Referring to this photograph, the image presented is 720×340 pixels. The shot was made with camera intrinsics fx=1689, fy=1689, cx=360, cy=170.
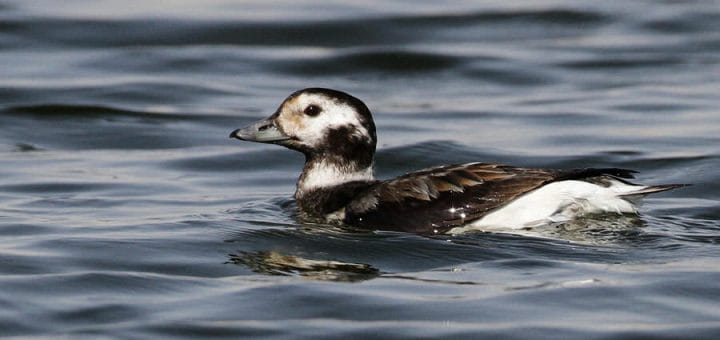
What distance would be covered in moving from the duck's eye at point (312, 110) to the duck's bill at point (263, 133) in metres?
0.20

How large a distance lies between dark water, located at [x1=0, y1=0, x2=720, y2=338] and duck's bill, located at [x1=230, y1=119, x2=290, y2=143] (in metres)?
0.45

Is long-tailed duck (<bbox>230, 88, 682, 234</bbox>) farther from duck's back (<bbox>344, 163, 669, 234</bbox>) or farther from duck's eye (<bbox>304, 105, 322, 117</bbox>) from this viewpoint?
duck's eye (<bbox>304, 105, 322, 117</bbox>)

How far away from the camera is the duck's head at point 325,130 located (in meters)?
9.50

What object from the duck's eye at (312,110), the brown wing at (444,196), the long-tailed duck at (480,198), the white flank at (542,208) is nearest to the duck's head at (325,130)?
the duck's eye at (312,110)

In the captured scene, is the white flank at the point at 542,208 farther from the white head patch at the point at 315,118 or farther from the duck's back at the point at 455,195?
the white head patch at the point at 315,118

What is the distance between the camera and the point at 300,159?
12.1 metres

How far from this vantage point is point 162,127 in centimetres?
1325

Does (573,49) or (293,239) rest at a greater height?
(573,49)

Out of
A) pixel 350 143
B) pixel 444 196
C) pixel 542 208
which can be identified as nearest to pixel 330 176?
pixel 350 143

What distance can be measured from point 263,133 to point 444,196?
1.37m

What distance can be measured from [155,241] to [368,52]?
7.35 meters

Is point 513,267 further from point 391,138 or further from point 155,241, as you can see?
point 391,138

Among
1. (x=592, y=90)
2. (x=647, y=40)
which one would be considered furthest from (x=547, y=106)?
(x=647, y=40)

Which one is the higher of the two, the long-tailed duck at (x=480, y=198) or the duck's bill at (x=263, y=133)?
the duck's bill at (x=263, y=133)
